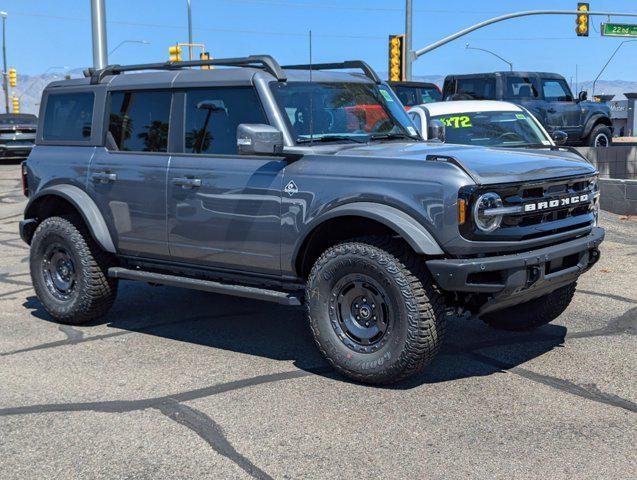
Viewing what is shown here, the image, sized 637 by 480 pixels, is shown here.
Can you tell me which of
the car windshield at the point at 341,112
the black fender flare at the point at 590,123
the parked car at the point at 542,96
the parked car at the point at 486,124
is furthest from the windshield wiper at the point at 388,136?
the black fender flare at the point at 590,123

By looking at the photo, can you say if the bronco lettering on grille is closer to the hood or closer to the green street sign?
the hood

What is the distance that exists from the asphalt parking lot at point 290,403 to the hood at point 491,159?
4.19 ft

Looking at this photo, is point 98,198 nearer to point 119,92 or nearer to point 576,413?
point 119,92

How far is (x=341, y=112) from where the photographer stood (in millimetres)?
5801

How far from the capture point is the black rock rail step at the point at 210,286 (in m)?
5.34

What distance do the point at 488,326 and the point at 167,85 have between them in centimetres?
311

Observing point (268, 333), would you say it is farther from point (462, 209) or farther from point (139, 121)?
point (462, 209)

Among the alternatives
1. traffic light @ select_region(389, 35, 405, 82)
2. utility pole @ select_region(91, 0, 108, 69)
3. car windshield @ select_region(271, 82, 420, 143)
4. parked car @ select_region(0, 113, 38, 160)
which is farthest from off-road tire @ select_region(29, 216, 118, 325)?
parked car @ select_region(0, 113, 38, 160)

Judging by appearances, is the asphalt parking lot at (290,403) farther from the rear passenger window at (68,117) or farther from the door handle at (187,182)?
the rear passenger window at (68,117)

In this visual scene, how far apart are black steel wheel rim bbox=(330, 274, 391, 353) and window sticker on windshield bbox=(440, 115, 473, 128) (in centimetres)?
554

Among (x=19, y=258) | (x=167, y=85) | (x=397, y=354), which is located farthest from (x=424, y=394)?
(x=19, y=258)

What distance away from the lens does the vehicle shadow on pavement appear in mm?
5434

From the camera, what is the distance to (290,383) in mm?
5051

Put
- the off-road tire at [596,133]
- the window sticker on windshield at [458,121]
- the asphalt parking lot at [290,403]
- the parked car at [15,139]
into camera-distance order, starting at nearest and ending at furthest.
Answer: the asphalt parking lot at [290,403], the window sticker on windshield at [458,121], the off-road tire at [596,133], the parked car at [15,139]
